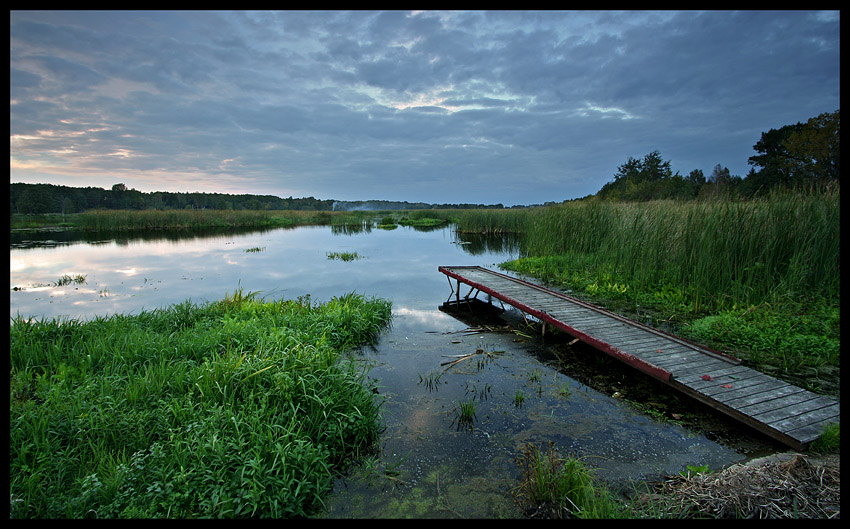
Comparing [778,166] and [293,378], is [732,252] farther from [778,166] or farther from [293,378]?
[778,166]

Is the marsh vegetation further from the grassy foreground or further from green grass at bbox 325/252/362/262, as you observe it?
green grass at bbox 325/252/362/262

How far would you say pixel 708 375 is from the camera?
4.83 meters

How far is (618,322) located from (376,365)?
4437mm

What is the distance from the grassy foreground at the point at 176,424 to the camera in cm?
288

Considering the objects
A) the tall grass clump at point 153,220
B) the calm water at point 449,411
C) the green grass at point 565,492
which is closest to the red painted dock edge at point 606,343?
the calm water at point 449,411

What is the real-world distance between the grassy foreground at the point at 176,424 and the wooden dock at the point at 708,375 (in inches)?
149

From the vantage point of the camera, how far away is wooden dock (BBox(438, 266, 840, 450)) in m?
3.96

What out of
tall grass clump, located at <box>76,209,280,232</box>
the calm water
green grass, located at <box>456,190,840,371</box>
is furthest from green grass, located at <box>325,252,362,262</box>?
Result: tall grass clump, located at <box>76,209,280,232</box>

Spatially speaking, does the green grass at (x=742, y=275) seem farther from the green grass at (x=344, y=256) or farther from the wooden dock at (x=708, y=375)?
the green grass at (x=344, y=256)

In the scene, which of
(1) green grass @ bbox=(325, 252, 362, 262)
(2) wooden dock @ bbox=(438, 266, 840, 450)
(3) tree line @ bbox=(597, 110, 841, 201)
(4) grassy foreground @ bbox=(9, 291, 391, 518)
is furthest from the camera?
(3) tree line @ bbox=(597, 110, 841, 201)

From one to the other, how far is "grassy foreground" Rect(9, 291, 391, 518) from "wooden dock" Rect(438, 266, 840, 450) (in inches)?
149

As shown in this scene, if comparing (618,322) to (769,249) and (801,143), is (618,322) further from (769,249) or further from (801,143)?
(801,143)

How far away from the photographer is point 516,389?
5.50 meters

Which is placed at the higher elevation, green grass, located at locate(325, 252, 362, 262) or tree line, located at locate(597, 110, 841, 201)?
tree line, located at locate(597, 110, 841, 201)
